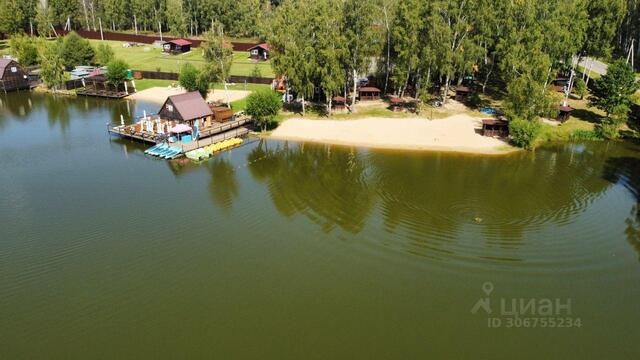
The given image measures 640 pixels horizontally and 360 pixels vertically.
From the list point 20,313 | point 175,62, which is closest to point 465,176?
point 20,313

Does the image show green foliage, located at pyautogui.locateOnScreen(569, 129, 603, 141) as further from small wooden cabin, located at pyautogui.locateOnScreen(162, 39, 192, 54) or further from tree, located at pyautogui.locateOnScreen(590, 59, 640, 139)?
small wooden cabin, located at pyautogui.locateOnScreen(162, 39, 192, 54)

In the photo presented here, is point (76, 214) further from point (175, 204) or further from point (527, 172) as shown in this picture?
point (527, 172)

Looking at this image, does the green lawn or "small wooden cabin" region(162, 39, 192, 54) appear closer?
the green lawn

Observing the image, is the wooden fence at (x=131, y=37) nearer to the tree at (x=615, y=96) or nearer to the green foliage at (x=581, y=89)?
the green foliage at (x=581, y=89)

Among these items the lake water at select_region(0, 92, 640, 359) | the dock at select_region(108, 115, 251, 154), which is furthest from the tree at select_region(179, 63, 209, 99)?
the lake water at select_region(0, 92, 640, 359)
